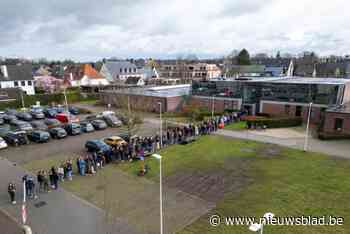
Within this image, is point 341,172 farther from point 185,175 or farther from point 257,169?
point 185,175

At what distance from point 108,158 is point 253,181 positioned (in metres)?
11.6

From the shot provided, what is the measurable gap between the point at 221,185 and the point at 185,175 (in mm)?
2742

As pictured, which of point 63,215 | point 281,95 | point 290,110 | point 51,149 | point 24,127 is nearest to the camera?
point 63,215

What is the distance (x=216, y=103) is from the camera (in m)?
41.2

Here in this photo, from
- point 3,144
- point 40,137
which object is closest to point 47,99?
point 40,137

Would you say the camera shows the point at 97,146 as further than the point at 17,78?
No

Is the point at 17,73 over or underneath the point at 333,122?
over

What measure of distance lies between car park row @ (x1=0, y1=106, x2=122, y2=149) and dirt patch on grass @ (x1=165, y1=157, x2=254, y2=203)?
1691cm

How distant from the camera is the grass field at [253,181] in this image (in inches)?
507

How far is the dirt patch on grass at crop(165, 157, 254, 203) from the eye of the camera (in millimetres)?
15320

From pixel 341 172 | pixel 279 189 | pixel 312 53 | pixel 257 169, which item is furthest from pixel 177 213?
pixel 312 53

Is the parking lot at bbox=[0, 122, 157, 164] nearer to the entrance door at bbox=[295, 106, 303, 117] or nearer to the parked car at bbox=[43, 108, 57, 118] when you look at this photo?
the parked car at bbox=[43, 108, 57, 118]

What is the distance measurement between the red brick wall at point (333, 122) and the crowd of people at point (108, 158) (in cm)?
1236

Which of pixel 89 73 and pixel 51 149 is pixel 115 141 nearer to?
pixel 51 149
